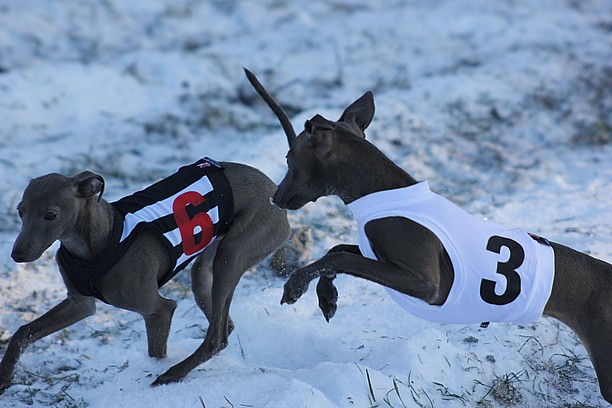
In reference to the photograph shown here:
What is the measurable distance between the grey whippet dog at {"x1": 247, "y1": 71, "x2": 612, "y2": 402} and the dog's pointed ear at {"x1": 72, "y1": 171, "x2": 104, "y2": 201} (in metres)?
0.91

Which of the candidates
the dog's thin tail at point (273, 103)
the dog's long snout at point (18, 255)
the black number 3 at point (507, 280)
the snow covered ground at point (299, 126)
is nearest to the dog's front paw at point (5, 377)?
the snow covered ground at point (299, 126)

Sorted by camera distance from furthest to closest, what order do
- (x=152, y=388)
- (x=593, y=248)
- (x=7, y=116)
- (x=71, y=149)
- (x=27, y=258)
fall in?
(x=7, y=116), (x=71, y=149), (x=593, y=248), (x=152, y=388), (x=27, y=258)

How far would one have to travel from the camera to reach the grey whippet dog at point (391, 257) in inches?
135

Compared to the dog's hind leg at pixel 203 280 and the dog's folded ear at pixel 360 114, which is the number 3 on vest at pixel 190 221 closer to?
the dog's hind leg at pixel 203 280

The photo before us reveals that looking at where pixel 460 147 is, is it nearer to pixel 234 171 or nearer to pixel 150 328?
pixel 234 171

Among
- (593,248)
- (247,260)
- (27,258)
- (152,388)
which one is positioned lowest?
(593,248)

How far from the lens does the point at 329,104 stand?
878 centimetres

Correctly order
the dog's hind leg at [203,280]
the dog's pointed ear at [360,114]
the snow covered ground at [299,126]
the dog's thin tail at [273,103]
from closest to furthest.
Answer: the dog's pointed ear at [360,114] < the snow covered ground at [299,126] < the dog's thin tail at [273,103] < the dog's hind leg at [203,280]

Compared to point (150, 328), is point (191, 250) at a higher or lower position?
higher

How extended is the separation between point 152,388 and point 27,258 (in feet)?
2.99

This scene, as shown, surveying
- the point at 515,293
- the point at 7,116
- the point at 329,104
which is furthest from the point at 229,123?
the point at 515,293

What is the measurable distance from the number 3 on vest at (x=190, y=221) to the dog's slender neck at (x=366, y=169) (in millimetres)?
867

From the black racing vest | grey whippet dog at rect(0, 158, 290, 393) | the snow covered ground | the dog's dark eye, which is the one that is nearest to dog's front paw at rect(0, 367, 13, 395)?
grey whippet dog at rect(0, 158, 290, 393)

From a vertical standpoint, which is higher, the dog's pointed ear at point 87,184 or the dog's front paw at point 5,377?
the dog's pointed ear at point 87,184
